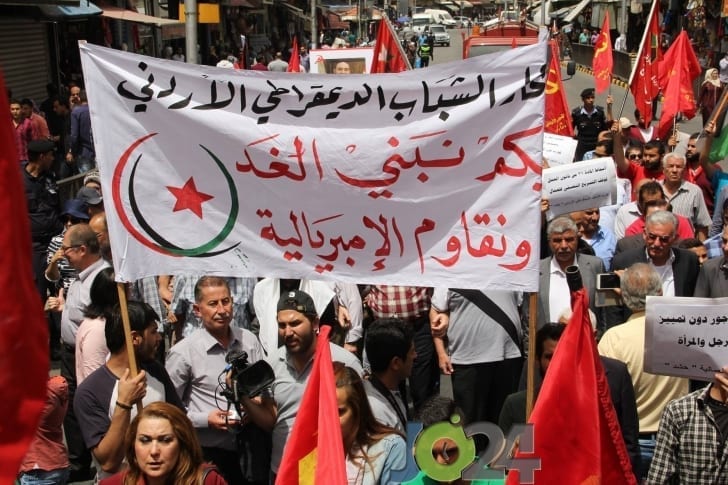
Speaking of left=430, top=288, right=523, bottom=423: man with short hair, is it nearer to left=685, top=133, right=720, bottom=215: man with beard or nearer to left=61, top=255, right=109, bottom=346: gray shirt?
left=61, top=255, right=109, bottom=346: gray shirt

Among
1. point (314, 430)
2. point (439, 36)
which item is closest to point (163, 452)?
point (314, 430)

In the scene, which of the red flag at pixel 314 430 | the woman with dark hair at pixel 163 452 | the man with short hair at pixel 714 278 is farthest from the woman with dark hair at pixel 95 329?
the man with short hair at pixel 714 278

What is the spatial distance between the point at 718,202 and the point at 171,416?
5.91m

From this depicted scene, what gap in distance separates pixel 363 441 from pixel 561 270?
2.63 meters

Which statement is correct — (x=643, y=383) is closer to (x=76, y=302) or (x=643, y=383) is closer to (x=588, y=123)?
(x=76, y=302)

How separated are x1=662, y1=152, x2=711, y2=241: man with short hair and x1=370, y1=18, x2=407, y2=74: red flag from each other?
143 inches

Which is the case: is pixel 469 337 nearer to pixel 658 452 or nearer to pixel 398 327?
pixel 398 327

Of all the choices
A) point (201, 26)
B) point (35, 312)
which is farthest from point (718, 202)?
point (201, 26)

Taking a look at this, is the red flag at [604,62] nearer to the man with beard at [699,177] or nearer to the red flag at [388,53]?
the red flag at [388,53]

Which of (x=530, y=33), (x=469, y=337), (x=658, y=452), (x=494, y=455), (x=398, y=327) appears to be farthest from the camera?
(x=530, y=33)

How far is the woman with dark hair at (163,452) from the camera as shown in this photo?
12.7 ft

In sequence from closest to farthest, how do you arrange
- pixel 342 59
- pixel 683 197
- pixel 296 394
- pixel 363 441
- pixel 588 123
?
pixel 363 441 < pixel 296 394 < pixel 683 197 < pixel 588 123 < pixel 342 59

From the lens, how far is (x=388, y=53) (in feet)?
38.0

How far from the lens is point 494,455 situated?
12.4 ft
